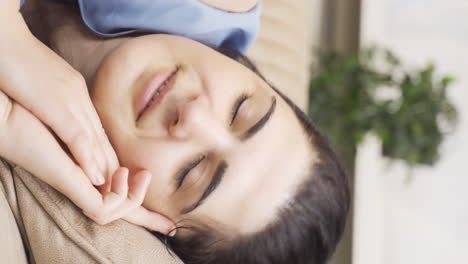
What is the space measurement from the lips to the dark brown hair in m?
0.22

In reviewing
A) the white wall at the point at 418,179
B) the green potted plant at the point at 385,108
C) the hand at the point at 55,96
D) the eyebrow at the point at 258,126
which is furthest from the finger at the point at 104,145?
the white wall at the point at 418,179

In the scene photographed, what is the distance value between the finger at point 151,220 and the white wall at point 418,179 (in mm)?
1600

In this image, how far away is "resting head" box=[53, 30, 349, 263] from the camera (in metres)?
0.93

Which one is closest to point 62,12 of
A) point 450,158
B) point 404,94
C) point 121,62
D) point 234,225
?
point 121,62

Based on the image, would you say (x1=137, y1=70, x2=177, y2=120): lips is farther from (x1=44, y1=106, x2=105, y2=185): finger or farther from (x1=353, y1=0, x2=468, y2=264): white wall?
(x1=353, y1=0, x2=468, y2=264): white wall

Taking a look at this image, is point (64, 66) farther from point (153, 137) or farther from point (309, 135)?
point (309, 135)

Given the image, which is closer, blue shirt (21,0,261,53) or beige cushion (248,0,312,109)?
blue shirt (21,0,261,53)

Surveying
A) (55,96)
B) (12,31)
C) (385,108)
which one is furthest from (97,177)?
(385,108)

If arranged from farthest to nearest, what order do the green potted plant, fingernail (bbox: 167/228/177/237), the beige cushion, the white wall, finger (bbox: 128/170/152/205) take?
the white wall → the green potted plant → the beige cushion → fingernail (bbox: 167/228/177/237) → finger (bbox: 128/170/152/205)

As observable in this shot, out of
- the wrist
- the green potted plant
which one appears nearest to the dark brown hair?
the wrist

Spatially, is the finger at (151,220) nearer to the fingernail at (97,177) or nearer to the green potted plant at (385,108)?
the fingernail at (97,177)

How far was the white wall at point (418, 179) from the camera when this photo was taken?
8.31ft

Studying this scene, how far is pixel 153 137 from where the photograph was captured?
935mm

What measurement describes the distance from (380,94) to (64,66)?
198 centimetres
